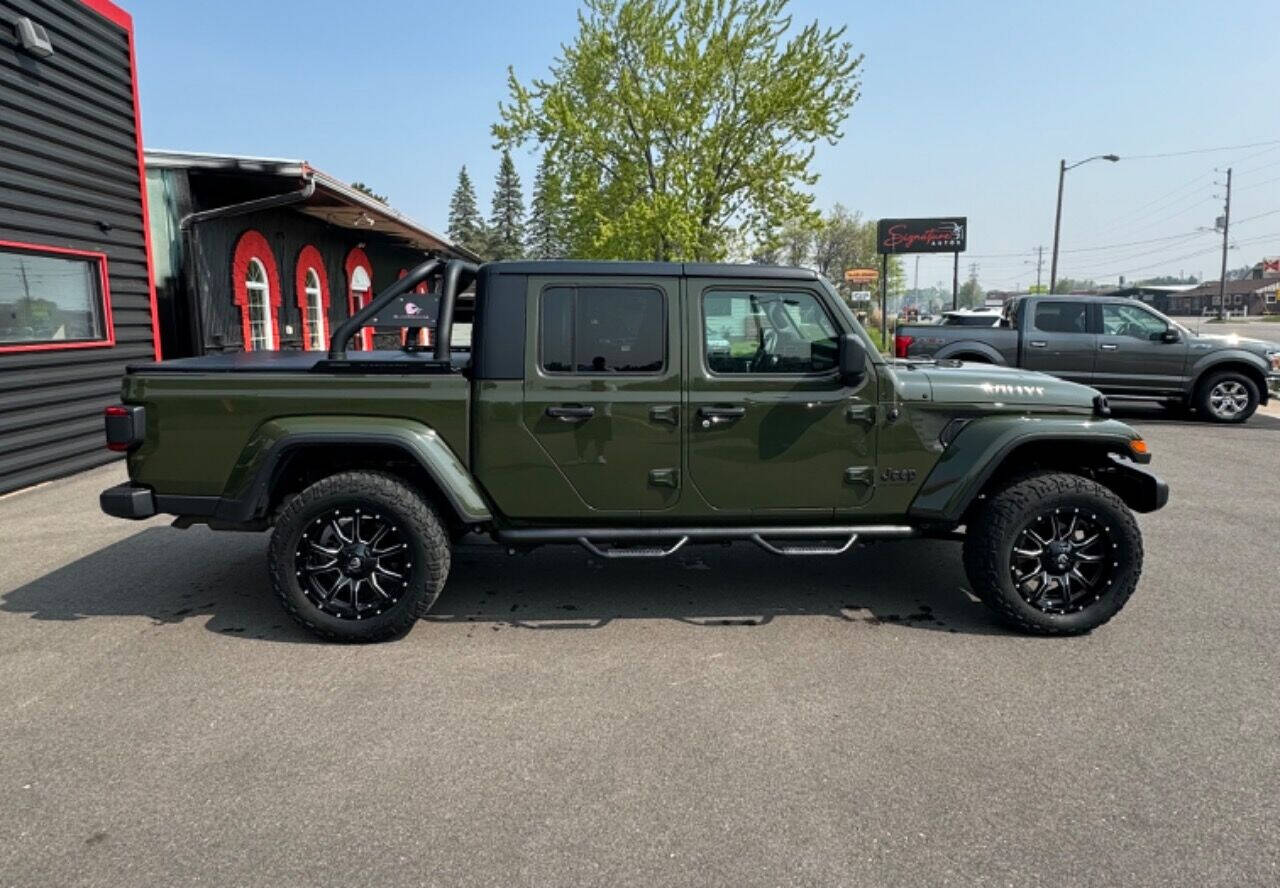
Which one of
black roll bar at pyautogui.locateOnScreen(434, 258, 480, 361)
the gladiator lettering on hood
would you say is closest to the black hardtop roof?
black roll bar at pyautogui.locateOnScreen(434, 258, 480, 361)

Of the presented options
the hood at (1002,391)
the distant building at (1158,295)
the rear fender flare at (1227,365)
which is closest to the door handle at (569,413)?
the hood at (1002,391)

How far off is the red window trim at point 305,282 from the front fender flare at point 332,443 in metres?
11.5

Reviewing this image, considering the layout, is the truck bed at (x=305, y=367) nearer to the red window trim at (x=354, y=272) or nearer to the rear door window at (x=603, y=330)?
the rear door window at (x=603, y=330)

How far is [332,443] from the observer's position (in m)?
3.70

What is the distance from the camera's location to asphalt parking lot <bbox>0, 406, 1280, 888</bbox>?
2303 millimetres

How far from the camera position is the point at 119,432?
3.67 meters

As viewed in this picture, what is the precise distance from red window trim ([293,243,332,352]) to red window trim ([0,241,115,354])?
5.87 meters

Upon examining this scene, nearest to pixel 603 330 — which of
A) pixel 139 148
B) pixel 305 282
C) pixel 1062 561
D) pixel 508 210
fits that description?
pixel 1062 561

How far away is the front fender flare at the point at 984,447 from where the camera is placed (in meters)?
3.84

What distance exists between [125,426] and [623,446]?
7.81 feet

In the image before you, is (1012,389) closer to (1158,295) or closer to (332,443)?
(332,443)

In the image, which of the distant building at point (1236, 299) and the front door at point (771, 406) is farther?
the distant building at point (1236, 299)

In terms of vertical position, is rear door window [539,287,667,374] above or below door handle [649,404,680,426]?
above

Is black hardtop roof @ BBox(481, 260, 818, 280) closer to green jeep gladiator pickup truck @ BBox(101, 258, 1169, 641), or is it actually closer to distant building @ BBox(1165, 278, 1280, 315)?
green jeep gladiator pickup truck @ BBox(101, 258, 1169, 641)
